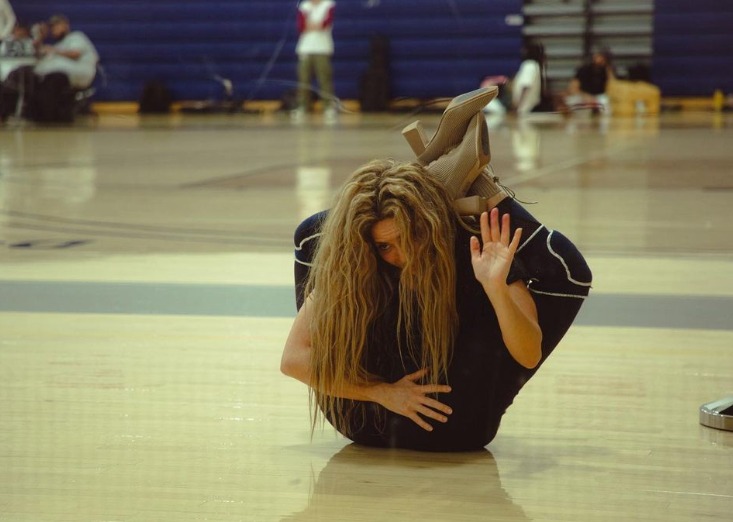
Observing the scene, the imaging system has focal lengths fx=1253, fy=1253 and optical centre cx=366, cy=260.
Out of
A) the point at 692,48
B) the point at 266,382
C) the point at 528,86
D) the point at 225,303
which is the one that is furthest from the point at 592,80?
the point at 266,382

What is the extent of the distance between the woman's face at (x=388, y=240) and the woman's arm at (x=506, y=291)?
0.50 ft

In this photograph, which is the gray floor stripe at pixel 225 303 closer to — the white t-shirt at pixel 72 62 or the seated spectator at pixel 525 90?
the white t-shirt at pixel 72 62

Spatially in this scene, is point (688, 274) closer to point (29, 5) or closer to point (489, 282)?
point (489, 282)

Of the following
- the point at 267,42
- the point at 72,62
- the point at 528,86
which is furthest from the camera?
the point at 267,42

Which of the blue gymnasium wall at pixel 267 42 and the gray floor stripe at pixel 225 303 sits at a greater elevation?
the gray floor stripe at pixel 225 303

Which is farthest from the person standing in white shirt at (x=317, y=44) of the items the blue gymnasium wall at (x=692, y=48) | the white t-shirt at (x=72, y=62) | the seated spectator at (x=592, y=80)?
the blue gymnasium wall at (x=692, y=48)

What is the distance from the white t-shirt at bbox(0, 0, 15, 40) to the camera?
15945 mm

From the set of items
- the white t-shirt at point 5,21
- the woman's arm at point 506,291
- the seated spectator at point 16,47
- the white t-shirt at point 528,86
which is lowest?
the white t-shirt at point 528,86

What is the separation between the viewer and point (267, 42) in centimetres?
1991

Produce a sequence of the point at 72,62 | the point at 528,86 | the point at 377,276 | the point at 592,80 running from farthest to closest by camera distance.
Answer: the point at 528,86 < the point at 592,80 < the point at 72,62 < the point at 377,276

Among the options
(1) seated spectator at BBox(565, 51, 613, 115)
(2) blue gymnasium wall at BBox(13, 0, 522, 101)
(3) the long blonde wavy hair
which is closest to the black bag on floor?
(2) blue gymnasium wall at BBox(13, 0, 522, 101)

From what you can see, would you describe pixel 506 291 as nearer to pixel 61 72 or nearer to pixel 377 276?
pixel 377 276

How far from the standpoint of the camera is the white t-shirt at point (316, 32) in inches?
707

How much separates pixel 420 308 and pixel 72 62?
46.9 ft
